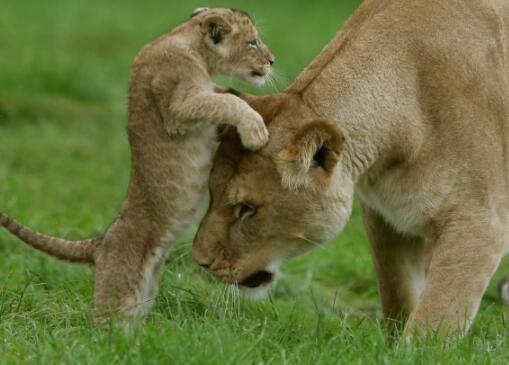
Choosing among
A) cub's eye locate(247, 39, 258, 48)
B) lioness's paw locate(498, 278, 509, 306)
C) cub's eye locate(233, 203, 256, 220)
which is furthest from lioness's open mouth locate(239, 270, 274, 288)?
lioness's paw locate(498, 278, 509, 306)

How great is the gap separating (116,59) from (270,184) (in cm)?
926

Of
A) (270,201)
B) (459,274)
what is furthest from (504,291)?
(270,201)

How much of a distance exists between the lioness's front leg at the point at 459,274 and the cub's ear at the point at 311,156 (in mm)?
499

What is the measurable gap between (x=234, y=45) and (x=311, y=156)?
2.04 ft

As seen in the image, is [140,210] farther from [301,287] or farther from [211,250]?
[301,287]

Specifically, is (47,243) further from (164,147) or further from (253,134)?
(253,134)

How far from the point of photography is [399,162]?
4.84m

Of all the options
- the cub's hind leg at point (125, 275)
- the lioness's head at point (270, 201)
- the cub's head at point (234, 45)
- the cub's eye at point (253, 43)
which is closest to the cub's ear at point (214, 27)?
the cub's head at point (234, 45)

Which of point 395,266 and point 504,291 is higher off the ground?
point 395,266

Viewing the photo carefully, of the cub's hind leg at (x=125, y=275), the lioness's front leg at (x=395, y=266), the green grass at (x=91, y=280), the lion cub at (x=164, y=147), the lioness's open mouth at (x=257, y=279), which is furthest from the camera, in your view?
the lioness's front leg at (x=395, y=266)

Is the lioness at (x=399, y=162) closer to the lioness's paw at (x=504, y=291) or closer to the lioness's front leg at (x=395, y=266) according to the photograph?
the lioness's front leg at (x=395, y=266)

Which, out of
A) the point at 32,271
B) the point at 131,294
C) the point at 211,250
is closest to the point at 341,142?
the point at 211,250

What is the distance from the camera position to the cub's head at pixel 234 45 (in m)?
4.89

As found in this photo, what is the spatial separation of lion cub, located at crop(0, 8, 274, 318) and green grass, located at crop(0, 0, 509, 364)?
0.53 feet
